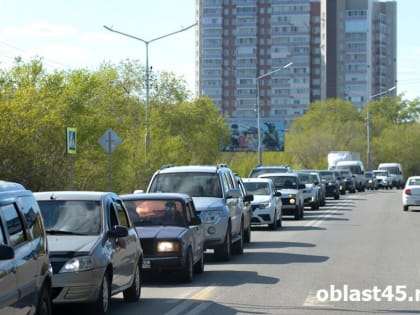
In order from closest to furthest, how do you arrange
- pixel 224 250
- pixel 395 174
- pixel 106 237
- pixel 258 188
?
1. pixel 106 237
2. pixel 224 250
3. pixel 258 188
4. pixel 395 174

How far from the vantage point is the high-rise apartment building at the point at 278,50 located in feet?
589

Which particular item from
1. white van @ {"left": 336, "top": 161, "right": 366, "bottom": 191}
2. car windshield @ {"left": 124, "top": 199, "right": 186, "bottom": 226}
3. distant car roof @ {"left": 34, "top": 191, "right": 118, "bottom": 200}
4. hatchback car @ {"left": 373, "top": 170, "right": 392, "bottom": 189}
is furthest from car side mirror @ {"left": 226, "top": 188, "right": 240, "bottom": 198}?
hatchback car @ {"left": 373, "top": 170, "right": 392, "bottom": 189}

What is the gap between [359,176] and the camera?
82.6 metres

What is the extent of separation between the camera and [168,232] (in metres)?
16.6

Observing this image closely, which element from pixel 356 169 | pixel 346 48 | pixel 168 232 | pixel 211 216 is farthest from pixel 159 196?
pixel 346 48

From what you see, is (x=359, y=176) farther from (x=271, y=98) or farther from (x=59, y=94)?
(x=271, y=98)

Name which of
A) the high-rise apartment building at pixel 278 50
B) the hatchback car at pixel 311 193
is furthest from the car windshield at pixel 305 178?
the high-rise apartment building at pixel 278 50

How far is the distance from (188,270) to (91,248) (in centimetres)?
433

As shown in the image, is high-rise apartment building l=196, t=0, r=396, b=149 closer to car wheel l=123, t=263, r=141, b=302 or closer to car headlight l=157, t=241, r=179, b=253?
car headlight l=157, t=241, r=179, b=253

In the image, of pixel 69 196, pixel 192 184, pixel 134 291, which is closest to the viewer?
pixel 69 196

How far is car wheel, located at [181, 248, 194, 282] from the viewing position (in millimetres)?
16406

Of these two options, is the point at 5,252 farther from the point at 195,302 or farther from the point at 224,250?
the point at 224,250

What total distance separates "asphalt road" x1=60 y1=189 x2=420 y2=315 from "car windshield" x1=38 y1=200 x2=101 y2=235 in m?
1.08

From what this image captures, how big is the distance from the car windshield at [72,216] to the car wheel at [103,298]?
2.41 ft
